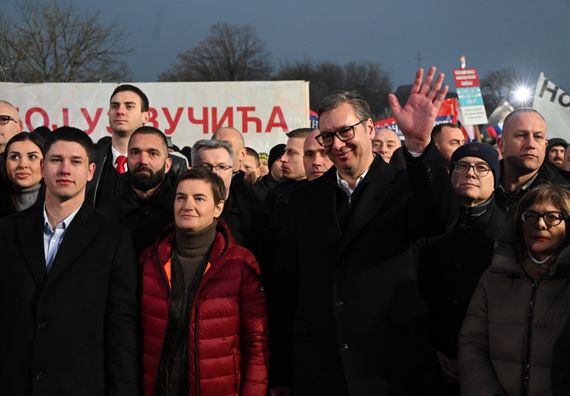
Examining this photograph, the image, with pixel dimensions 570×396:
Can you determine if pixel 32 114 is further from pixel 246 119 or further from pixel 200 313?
pixel 200 313

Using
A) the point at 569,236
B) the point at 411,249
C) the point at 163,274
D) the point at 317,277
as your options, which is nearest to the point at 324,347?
the point at 317,277

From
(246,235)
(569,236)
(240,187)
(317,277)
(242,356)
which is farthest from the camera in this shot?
(240,187)

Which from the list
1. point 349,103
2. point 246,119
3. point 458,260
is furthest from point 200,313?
point 246,119

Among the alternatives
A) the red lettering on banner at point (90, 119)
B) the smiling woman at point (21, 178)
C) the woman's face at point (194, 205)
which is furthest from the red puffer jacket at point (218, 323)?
the red lettering on banner at point (90, 119)

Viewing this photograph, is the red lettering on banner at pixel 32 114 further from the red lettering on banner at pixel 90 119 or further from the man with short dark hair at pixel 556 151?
the man with short dark hair at pixel 556 151

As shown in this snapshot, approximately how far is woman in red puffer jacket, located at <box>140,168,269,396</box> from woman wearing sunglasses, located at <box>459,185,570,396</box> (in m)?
1.11

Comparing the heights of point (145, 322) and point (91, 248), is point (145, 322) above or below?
below

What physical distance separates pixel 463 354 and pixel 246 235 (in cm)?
155

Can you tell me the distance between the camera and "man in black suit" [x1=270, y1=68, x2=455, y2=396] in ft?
9.95

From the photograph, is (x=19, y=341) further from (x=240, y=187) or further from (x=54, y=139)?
(x=240, y=187)

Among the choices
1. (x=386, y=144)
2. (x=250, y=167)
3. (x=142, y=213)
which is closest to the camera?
(x=142, y=213)

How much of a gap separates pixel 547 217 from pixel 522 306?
45 centimetres

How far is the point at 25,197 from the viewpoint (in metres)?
4.20

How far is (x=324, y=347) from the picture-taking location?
3186mm
